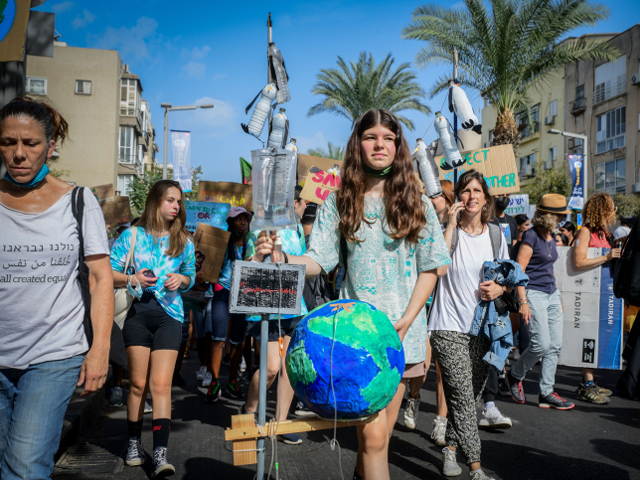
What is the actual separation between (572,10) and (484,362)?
15.6 m

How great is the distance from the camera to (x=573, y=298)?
696 cm

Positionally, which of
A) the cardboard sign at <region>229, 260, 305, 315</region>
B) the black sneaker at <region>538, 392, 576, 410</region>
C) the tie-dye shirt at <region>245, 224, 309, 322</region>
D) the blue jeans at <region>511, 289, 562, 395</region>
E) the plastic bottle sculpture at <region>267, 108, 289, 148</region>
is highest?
the plastic bottle sculpture at <region>267, 108, 289, 148</region>

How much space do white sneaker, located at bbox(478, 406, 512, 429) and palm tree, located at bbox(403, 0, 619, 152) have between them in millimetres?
14420

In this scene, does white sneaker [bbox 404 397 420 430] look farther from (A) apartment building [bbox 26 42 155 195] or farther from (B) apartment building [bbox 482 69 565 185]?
(A) apartment building [bbox 26 42 155 195]

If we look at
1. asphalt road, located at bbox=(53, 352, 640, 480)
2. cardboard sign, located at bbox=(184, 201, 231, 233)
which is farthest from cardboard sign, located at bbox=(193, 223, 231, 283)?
cardboard sign, located at bbox=(184, 201, 231, 233)

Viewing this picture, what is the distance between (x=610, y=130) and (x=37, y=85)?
4235 cm

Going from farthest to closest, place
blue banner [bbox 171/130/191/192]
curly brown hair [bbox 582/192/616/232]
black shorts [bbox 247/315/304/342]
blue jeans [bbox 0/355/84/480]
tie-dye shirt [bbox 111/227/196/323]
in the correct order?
blue banner [bbox 171/130/191/192] < curly brown hair [bbox 582/192/616/232] < black shorts [bbox 247/315/304/342] < tie-dye shirt [bbox 111/227/196/323] < blue jeans [bbox 0/355/84/480]

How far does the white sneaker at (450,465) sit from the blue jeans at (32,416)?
2721 mm

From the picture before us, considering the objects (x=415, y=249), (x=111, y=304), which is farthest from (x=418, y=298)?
(x=111, y=304)

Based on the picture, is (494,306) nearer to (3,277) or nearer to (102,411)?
(3,277)

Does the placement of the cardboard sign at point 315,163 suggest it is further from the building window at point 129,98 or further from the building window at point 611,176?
the building window at point 129,98

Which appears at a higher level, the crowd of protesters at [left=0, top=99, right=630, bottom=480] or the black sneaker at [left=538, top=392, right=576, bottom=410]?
the crowd of protesters at [left=0, top=99, right=630, bottom=480]

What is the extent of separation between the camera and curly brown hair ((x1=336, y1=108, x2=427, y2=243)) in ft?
9.54

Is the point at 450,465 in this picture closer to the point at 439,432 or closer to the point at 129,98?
the point at 439,432
